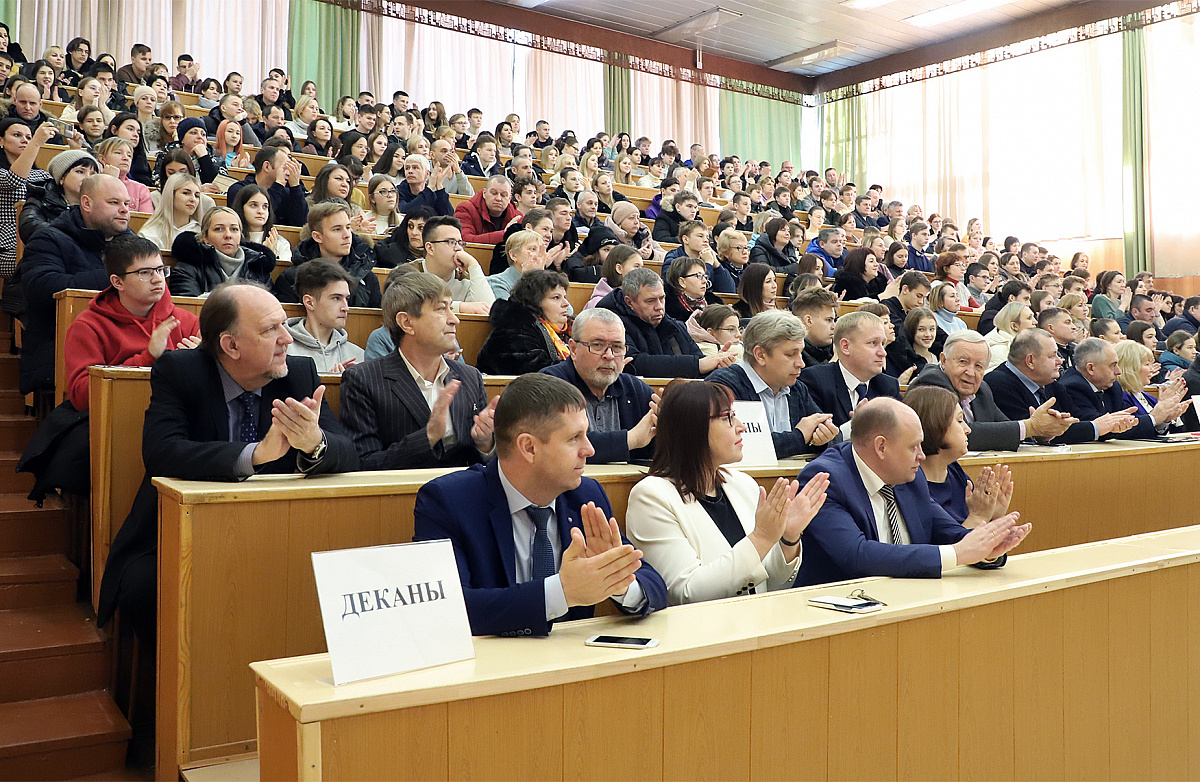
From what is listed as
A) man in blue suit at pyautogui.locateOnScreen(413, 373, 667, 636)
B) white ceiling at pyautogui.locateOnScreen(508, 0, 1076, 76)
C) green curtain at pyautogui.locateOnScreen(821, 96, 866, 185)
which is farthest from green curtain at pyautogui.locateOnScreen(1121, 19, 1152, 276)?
man in blue suit at pyautogui.locateOnScreen(413, 373, 667, 636)

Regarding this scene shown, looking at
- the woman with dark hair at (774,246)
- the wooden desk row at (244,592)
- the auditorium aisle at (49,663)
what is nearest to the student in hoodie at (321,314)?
the auditorium aisle at (49,663)

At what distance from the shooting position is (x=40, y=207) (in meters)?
3.91

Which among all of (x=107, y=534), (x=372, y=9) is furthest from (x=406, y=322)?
(x=372, y=9)

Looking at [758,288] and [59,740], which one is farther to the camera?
[758,288]

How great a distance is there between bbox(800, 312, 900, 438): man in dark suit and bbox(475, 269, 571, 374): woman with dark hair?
966 mm

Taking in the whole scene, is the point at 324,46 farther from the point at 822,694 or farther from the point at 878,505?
the point at 822,694

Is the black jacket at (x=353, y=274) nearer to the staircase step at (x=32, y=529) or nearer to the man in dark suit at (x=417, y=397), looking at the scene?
the man in dark suit at (x=417, y=397)

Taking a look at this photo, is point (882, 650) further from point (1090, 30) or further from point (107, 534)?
point (1090, 30)

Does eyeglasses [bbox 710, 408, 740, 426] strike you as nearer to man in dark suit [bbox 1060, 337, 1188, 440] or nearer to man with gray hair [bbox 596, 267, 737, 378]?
man with gray hair [bbox 596, 267, 737, 378]

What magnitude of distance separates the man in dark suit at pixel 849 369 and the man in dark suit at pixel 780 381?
3.3 inches

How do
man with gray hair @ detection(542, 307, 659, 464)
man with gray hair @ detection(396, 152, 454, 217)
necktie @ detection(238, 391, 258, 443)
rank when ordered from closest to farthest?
necktie @ detection(238, 391, 258, 443) → man with gray hair @ detection(542, 307, 659, 464) → man with gray hair @ detection(396, 152, 454, 217)

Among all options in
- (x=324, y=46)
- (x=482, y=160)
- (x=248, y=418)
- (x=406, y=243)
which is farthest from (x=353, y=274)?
(x=324, y=46)

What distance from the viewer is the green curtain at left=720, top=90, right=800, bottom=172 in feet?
46.7

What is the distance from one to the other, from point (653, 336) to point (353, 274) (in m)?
1.31
